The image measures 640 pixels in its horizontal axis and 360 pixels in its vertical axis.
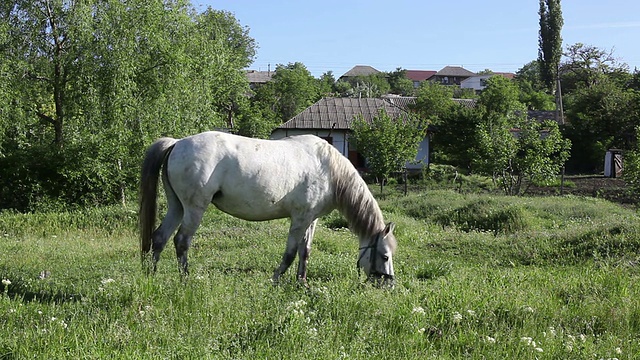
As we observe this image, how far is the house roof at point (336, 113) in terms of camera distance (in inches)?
1352

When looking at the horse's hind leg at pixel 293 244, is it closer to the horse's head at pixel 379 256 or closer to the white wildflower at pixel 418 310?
the horse's head at pixel 379 256

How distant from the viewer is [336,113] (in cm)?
3525

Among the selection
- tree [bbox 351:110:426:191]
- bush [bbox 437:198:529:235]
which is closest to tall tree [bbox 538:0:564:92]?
tree [bbox 351:110:426:191]

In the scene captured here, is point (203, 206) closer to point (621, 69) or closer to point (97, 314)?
point (97, 314)

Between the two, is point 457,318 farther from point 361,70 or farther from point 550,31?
point 361,70

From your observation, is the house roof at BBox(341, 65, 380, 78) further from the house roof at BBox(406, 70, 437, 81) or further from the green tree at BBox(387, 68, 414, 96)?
the green tree at BBox(387, 68, 414, 96)

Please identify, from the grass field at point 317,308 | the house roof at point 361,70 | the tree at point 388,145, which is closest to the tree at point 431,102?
the tree at point 388,145

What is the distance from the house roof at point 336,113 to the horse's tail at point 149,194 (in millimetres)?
27974

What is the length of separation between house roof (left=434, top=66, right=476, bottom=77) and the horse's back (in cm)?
13180

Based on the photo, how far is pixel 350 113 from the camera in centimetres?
3547

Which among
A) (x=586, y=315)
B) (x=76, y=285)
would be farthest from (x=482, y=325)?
(x=76, y=285)

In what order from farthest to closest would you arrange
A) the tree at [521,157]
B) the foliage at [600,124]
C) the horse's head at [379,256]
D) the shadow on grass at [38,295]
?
the foliage at [600,124], the tree at [521,157], the horse's head at [379,256], the shadow on grass at [38,295]

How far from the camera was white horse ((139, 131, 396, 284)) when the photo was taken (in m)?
6.13

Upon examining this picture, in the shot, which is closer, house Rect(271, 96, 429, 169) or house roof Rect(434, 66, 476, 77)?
house Rect(271, 96, 429, 169)
